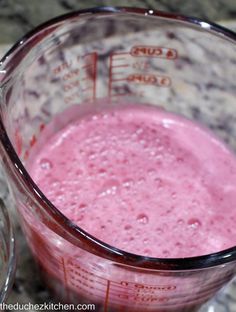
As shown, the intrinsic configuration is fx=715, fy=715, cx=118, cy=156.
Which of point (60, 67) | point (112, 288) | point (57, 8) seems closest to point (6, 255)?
point (112, 288)

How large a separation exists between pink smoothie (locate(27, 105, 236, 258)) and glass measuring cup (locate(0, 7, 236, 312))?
3 centimetres

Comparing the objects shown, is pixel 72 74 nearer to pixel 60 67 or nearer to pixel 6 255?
pixel 60 67

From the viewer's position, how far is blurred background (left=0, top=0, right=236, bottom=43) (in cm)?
93

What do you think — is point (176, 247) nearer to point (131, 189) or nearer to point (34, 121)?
point (131, 189)

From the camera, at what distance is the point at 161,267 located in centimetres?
60

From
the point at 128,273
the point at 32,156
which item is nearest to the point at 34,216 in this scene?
the point at 128,273

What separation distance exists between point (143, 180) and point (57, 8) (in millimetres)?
283

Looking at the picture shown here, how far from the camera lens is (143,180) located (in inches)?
31.7

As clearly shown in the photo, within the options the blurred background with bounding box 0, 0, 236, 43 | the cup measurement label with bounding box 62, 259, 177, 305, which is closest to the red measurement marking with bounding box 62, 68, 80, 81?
the blurred background with bounding box 0, 0, 236, 43

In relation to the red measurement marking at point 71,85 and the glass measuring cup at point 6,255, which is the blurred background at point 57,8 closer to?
the red measurement marking at point 71,85

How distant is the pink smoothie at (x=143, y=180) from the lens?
754 millimetres

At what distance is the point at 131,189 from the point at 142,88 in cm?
16

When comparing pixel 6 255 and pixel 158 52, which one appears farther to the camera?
pixel 158 52

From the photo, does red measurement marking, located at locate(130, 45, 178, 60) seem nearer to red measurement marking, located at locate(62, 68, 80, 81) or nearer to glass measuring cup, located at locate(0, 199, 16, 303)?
red measurement marking, located at locate(62, 68, 80, 81)
